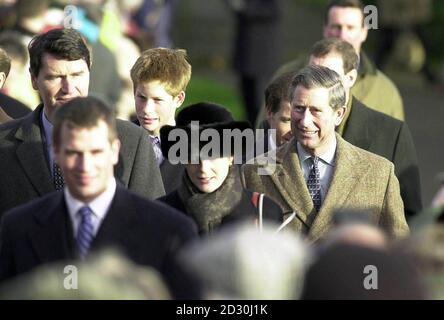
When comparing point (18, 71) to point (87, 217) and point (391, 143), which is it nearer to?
point (391, 143)

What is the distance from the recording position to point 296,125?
22.6ft

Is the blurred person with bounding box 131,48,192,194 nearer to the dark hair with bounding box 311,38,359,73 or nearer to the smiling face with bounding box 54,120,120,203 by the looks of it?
the dark hair with bounding box 311,38,359,73

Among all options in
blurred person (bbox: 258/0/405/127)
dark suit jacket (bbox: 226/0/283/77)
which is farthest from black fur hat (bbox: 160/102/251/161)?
dark suit jacket (bbox: 226/0/283/77)

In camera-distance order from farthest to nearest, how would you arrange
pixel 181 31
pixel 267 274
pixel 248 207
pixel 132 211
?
1. pixel 181 31
2. pixel 248 207
3. pixel 132 211
4. pixel 267 274

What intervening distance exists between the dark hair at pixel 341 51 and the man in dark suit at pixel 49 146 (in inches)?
70.6

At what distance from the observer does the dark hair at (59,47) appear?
684cm

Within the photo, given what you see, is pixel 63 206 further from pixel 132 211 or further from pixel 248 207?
pixel 248 207

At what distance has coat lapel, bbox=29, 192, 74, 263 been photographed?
208 inches

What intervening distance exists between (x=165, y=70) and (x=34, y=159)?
1051mm

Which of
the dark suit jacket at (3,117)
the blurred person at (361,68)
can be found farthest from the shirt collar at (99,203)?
the blurred person at (361,68)

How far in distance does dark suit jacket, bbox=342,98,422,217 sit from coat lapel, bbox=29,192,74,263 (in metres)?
2.86

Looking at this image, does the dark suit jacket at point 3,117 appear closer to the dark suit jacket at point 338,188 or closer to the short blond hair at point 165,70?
the short blond hair at point 165,70
